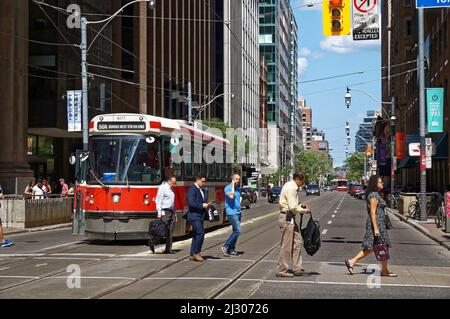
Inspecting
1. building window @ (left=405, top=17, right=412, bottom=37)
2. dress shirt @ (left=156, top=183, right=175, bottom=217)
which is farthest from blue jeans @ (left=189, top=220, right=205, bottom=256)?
building window @ (left=405, top=17, right=412, bottom=37)

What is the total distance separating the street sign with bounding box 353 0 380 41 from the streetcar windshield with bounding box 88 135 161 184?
258 inches

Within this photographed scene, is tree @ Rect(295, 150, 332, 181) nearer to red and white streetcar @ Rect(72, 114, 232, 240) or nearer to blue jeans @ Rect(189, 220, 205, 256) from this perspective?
red and white streetcar @ Rect(72, 114, 232, 240)

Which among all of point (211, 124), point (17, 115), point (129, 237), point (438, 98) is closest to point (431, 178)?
point (438, 98)

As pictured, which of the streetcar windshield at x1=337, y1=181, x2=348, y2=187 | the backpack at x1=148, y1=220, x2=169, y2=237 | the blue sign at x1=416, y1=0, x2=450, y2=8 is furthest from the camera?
the streetcar windshield at x1=337, y1=181, x2=348, y2=187

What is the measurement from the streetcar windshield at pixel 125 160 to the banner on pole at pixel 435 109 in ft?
67.9

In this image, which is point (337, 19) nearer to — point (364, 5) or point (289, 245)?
point (364, 5)

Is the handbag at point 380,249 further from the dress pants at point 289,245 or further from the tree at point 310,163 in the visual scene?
the tree at point 310,163

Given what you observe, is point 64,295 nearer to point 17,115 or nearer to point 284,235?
point 284,235

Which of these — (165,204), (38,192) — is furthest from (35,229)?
(165,204)

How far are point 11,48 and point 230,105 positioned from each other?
167 ft

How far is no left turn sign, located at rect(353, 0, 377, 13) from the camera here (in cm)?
1814

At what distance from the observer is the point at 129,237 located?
17.1 meters

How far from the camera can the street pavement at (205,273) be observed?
9836 mm

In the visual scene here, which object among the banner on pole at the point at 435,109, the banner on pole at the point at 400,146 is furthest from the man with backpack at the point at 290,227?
the banner on pole at the point at 400,146
